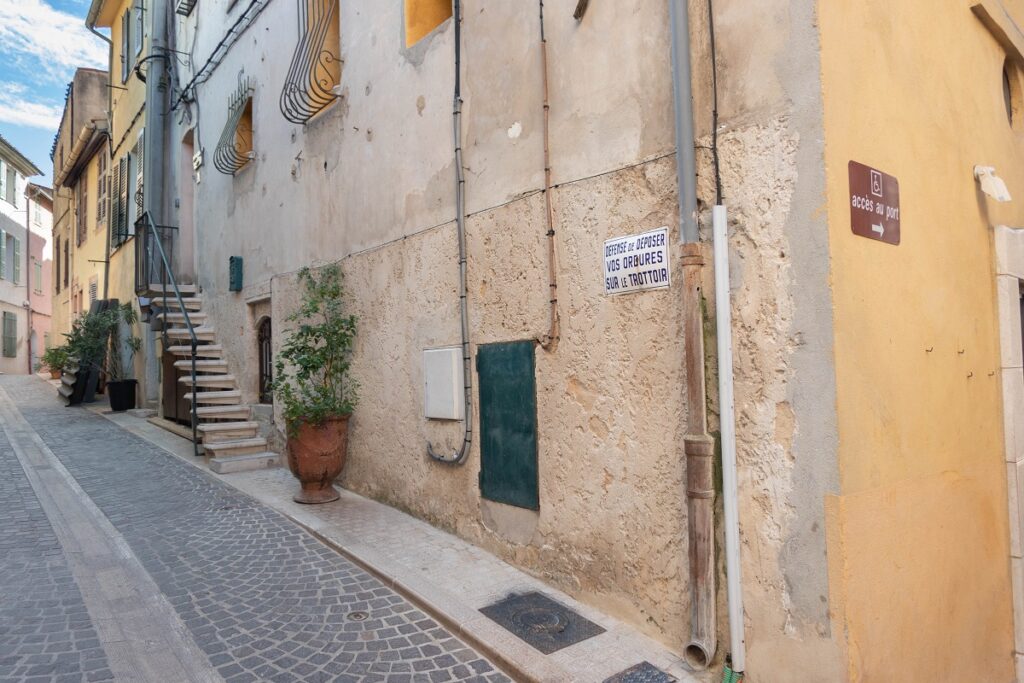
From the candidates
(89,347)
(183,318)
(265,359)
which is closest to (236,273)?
(265,359)

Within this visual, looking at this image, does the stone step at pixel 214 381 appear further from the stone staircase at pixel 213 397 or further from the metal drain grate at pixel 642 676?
the metal drain grate at pixel 642 676

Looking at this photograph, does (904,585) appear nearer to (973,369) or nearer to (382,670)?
(973,369)

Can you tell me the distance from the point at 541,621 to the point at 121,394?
13026 millimetres

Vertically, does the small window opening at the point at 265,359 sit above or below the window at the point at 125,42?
below

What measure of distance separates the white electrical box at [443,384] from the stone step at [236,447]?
12.9 feet

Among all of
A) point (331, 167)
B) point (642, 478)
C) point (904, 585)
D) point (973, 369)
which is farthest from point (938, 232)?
point (331, 167)

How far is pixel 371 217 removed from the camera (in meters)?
6.31

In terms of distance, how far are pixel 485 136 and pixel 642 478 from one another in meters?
2.67

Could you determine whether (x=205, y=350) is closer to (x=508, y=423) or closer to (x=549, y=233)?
(x=508, y=423)

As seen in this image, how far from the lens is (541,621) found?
3691 millimetres

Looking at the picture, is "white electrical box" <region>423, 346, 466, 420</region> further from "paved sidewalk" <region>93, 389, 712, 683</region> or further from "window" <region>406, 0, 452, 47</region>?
"window" <region>406, 0, 452, 47</region>

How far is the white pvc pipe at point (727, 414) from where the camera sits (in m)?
3.04

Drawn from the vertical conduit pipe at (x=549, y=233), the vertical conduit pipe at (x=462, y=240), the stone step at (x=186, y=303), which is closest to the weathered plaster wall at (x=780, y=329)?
the vertical conduit pipe at (x=549, y=233)

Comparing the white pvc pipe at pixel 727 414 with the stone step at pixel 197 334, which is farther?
the stone step at pixel 197 334
